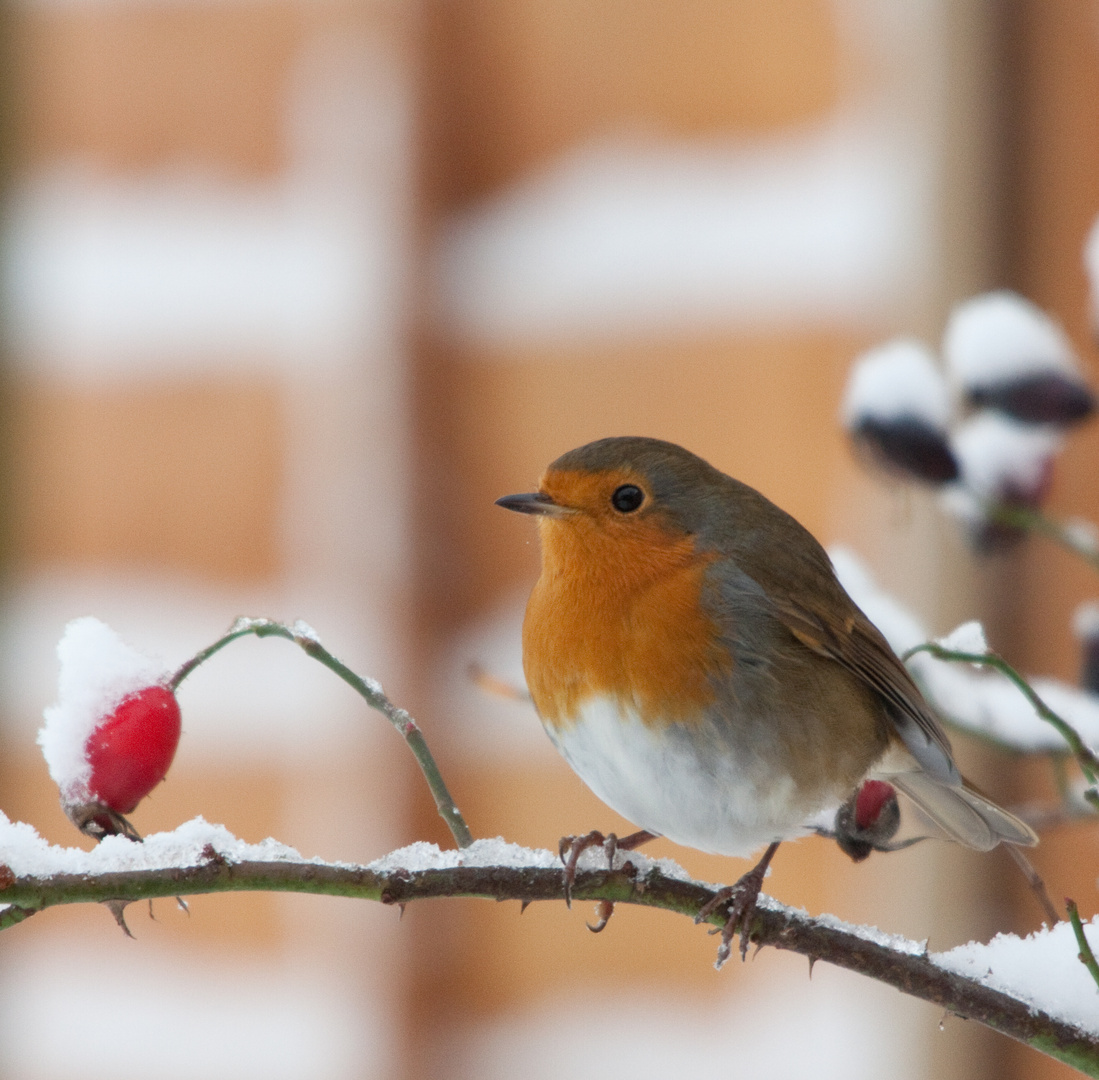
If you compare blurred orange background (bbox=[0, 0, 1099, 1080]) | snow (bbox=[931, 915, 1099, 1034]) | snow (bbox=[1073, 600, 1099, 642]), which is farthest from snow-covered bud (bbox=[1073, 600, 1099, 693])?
blurred orange background (bbox=[0, 0, 1099, 1080])

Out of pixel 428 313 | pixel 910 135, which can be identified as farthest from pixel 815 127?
pixel 428 313

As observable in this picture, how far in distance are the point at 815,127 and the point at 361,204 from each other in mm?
542

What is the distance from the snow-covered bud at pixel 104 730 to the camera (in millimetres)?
554

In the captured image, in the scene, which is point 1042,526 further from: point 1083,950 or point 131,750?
point 131,750

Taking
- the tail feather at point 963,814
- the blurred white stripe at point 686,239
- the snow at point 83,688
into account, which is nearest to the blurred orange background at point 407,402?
the blurred white stripe at point 686,239

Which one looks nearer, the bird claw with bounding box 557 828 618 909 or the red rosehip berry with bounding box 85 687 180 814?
the red rosehip berry with bounding box 85 687 180 814

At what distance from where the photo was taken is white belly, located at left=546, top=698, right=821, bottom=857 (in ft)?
2.67

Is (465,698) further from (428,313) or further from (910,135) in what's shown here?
(910,135)

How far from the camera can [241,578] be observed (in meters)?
1.72

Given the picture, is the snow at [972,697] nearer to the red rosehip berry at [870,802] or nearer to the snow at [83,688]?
the red rosehip berry at [870,802]

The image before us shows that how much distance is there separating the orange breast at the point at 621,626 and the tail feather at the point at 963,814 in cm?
19

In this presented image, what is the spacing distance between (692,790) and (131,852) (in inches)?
15.9

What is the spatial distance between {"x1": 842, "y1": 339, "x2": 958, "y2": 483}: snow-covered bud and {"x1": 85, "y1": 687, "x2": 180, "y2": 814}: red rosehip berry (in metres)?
0.37

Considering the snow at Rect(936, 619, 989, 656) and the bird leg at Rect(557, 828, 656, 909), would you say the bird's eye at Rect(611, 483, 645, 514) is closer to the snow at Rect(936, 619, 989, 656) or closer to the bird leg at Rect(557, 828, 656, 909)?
the bird leg at Rect(557, 828, 656, 909)
